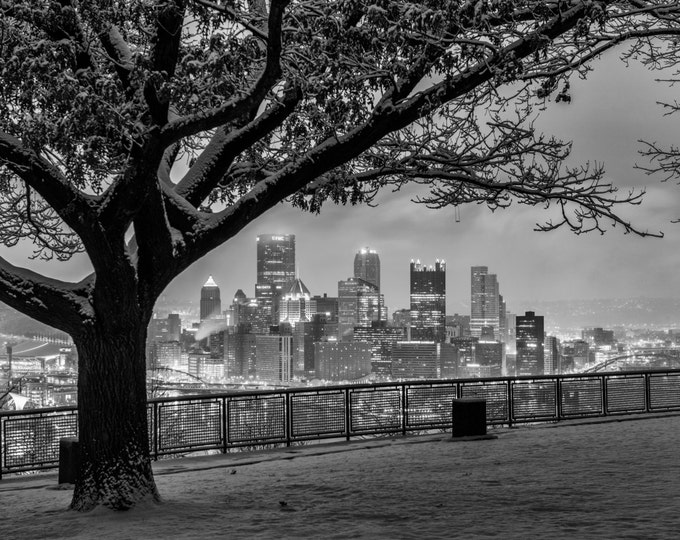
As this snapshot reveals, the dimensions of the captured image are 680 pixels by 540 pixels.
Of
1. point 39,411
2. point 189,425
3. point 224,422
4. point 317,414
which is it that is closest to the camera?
point 39,411

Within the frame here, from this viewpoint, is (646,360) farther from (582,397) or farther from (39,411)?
(39,411)

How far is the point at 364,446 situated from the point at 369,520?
8.02 m

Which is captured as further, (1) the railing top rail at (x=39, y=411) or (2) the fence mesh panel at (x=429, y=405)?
(2) the fence mesh panel at (x=429, y=405)

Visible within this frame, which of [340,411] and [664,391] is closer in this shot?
[340,411]

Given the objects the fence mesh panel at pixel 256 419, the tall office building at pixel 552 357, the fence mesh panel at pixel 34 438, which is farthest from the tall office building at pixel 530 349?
the fence mesh panel at pixel 34 438

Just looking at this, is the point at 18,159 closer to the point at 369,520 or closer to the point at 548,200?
the point at 369,520

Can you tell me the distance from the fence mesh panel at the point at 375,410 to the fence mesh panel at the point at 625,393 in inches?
227

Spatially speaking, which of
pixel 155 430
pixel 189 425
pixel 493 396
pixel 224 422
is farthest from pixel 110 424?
pixel 493 396

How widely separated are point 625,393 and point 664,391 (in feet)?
4.66

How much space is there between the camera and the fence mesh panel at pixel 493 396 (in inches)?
791

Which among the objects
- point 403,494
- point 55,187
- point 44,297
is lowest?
point 403,494

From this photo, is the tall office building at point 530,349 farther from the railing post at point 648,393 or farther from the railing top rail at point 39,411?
the railing top rail at point 39,411

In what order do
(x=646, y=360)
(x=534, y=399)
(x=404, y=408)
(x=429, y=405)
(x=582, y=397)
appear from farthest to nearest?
1. (x=646, y=360)
2. (x=582, y=397)
3. (x=534, y=399)
4. (x=429, y=405)
5. (x=404, y=408)

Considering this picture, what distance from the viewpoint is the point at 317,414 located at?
1859 cm
